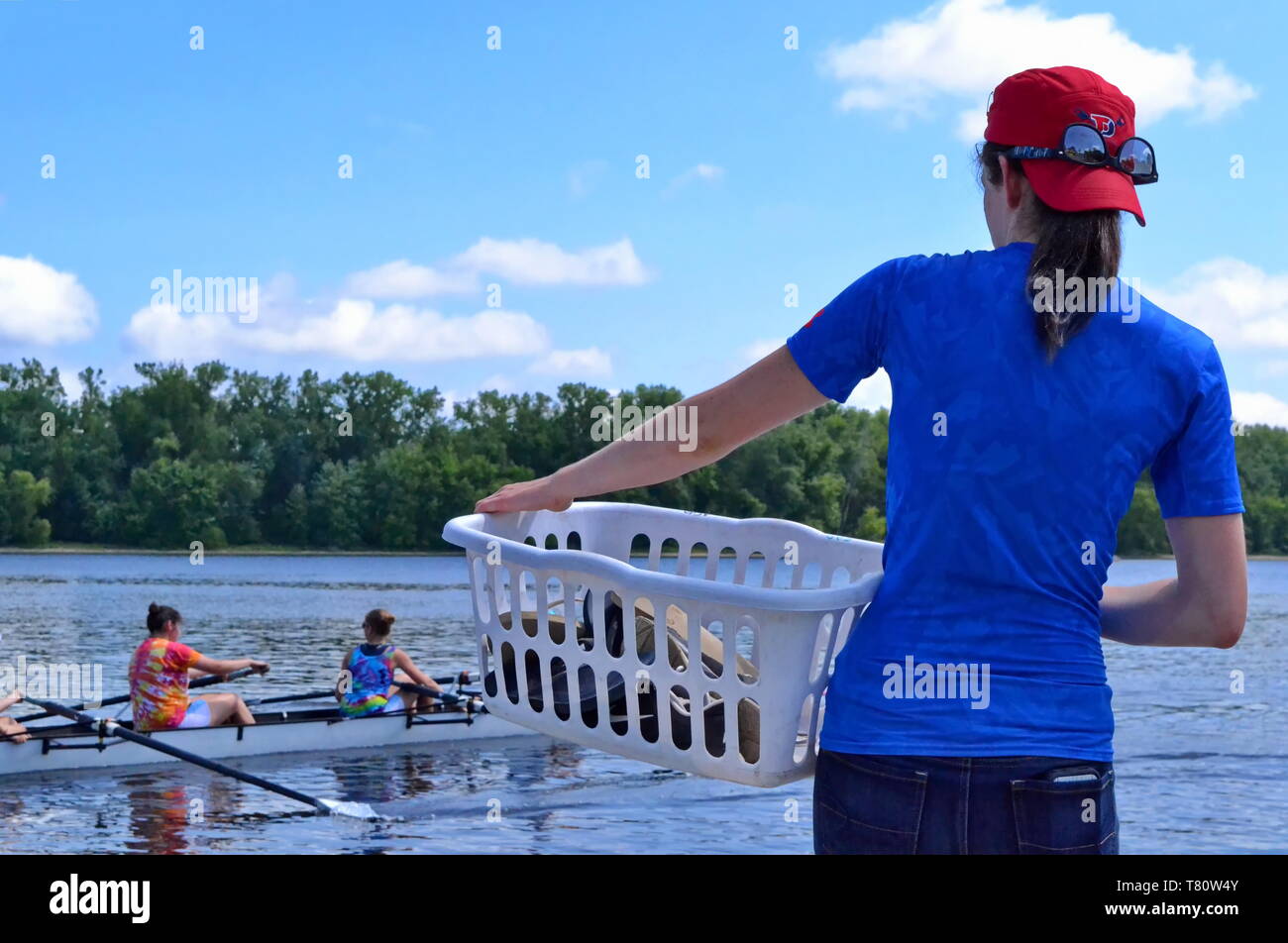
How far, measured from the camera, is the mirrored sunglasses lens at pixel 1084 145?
1.86 metres

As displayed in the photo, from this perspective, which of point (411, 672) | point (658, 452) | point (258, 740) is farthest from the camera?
point (411, 672)

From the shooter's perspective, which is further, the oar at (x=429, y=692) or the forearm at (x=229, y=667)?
the oar at (x=429, y=692)

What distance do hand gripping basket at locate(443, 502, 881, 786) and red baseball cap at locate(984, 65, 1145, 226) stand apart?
1.83 feet

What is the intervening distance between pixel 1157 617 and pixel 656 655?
0.71m

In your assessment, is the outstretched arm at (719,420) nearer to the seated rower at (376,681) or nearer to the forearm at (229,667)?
the forearm at (229,667)

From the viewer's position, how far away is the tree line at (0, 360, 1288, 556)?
3206 inches

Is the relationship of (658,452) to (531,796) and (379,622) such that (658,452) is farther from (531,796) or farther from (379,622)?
(531,796)

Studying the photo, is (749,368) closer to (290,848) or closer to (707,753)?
(707,753)

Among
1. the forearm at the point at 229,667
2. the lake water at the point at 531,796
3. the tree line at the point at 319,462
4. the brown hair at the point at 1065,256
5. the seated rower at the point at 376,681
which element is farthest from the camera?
the tree line at the point at 319,462

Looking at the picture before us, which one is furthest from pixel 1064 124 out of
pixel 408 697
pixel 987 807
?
pixel 408 697

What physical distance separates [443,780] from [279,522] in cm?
7530

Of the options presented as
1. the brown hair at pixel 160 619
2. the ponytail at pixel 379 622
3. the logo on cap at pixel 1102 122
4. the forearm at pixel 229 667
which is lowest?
the forearm at pixel 229 667

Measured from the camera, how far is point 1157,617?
2.03m

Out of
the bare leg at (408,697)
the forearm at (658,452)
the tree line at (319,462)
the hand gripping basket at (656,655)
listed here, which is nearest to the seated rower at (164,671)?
the bare leg at (408,697)
